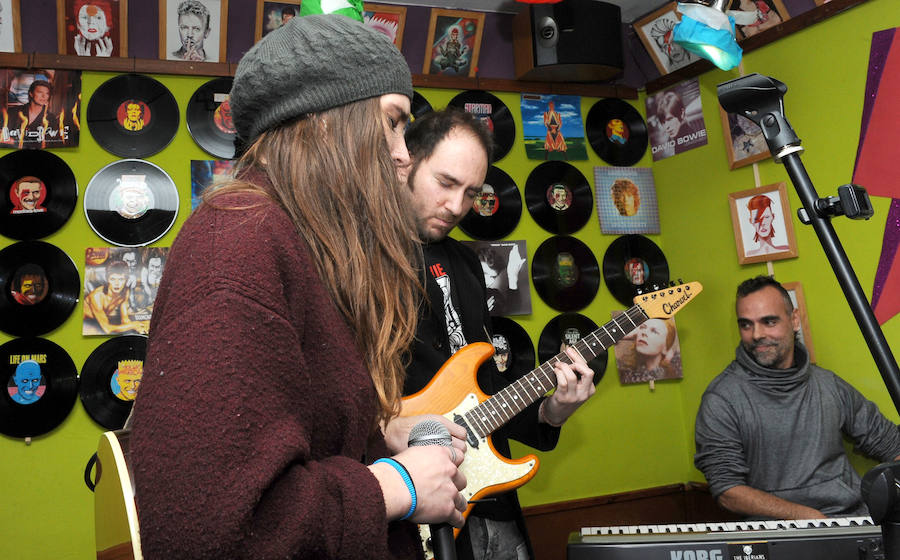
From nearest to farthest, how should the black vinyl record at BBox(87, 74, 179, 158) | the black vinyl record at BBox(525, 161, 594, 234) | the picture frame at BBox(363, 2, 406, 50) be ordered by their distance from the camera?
the black vinyl record at BBox(87, 74, 179, 158) → the picture frame at BBox(363, 2, 406, 50) → the black vinyl record at BBox(525, 161, 594, 234)

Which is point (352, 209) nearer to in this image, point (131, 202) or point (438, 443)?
point (438, 443)

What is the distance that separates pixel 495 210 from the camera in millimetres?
3375

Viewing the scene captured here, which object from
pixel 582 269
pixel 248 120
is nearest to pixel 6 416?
pixel 248 120

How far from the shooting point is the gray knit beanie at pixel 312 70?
0.94 metres

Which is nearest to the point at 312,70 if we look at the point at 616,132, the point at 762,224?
the point at 762,224

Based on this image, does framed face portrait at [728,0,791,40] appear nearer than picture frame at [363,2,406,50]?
Yes

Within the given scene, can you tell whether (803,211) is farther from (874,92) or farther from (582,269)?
(582,269)

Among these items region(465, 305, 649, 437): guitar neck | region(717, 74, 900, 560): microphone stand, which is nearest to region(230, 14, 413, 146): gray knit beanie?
region(717, 74, 900, 560): microphone stand

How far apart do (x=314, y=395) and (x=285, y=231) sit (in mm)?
201

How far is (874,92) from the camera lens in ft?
8.89

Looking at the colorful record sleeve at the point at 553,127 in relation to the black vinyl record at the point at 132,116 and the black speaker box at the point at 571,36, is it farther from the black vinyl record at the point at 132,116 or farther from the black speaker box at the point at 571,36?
the black vinyl record at the point at 132,116

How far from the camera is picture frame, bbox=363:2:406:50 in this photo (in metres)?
3.23

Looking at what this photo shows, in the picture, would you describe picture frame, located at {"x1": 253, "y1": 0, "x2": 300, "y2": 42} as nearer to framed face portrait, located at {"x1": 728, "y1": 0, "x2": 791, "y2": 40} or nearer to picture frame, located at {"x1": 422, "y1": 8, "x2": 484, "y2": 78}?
picture frame, located at {"x1": 422, "y1": 8, "x2": 484, "y2": 78}

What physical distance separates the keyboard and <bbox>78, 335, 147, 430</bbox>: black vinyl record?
182cm
